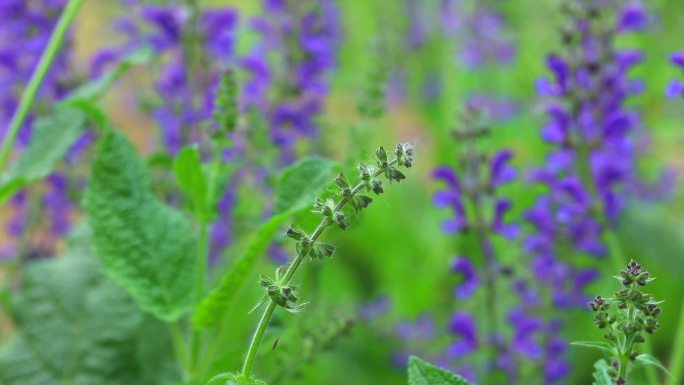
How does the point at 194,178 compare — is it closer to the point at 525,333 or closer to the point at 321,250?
the point at 321,250

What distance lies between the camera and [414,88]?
4512 millimetres

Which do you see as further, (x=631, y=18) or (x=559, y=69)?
(x=631, y=18)

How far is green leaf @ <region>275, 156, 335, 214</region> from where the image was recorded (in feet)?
4.81

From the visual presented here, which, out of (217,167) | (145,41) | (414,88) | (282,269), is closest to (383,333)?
(145,41)

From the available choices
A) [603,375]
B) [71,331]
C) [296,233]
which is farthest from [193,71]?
[603,375]

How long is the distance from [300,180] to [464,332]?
2.24 ft

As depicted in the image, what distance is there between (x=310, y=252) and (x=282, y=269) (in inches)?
1.8

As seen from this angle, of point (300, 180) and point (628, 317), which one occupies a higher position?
point (300, 180)

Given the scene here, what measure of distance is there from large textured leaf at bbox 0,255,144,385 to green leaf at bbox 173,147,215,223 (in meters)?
0.50

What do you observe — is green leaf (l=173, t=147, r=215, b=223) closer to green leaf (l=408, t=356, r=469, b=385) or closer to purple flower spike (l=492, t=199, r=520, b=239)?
green leaf (l=408, t=356, r=469, b=385)

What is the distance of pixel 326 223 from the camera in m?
0.91

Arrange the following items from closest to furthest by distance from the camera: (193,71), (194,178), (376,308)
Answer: (194,178) < (193,71) < (376,308)

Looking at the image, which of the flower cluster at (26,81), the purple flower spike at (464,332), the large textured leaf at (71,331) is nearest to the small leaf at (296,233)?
the large textured leaf at (71,331)

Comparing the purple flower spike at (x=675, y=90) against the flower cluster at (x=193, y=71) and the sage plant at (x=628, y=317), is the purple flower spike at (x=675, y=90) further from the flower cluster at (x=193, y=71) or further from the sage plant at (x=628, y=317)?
the flower cluster at (x=193, y=71)
